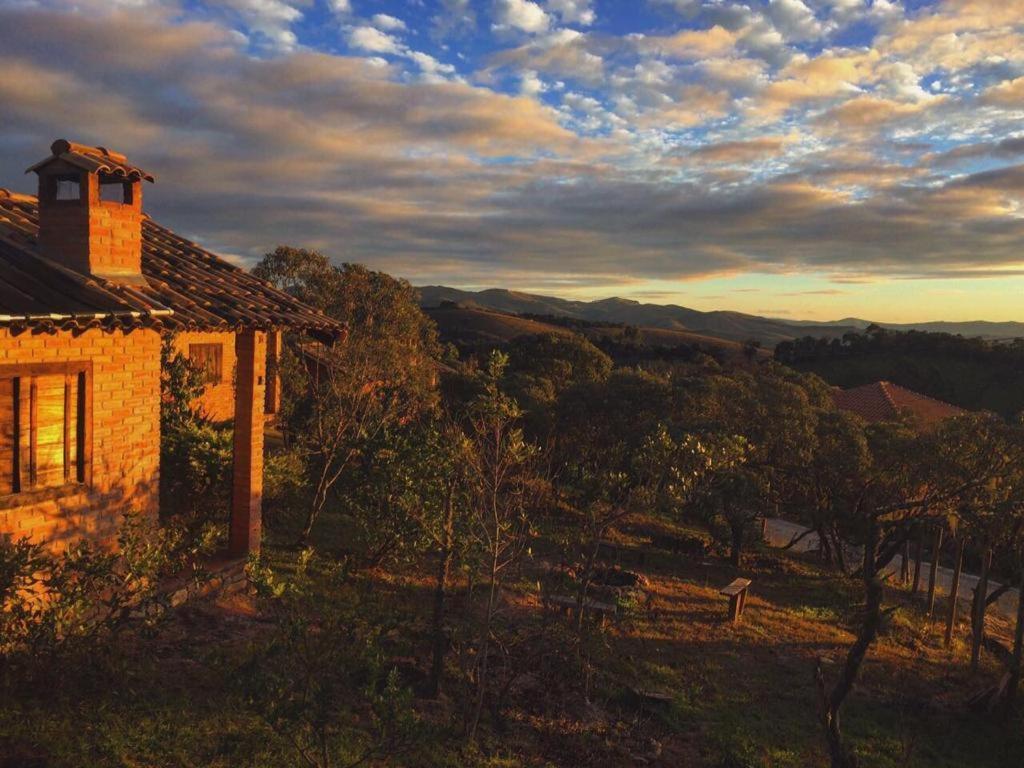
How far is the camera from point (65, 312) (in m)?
6.27

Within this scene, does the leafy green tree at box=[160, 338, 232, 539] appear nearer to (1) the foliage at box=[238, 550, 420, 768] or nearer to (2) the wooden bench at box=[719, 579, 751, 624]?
(1) the foliage at box=[238, 550, 420, 768]

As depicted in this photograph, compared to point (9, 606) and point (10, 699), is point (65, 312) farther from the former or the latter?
point (10, 699)

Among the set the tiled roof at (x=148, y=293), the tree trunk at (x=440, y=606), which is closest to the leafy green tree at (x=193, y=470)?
the tiled roof at (x=148, y=293)

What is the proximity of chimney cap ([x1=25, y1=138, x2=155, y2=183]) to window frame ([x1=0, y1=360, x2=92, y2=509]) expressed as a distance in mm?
2214

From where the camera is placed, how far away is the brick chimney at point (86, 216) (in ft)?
25.4

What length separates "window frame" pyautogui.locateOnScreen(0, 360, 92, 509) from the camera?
671 centimetres

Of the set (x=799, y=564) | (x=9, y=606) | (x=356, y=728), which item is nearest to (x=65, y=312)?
(x=9, y=606)

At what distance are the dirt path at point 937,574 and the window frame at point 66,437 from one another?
18.6 m

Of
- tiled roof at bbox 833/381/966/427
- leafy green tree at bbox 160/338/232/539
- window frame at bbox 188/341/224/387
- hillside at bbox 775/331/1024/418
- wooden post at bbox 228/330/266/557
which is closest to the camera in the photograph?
wooden post at bbox 228/330/266/557

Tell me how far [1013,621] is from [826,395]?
8039 mm

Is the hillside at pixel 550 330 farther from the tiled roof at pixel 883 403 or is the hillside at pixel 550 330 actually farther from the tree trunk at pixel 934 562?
the tree trunk at pixel 934 562

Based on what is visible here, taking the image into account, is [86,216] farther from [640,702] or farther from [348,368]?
[640,702]

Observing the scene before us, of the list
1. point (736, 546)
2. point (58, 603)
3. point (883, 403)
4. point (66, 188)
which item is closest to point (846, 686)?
point (58, 603)

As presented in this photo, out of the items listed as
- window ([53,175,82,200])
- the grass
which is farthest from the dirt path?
window ([53,175,82,200])
